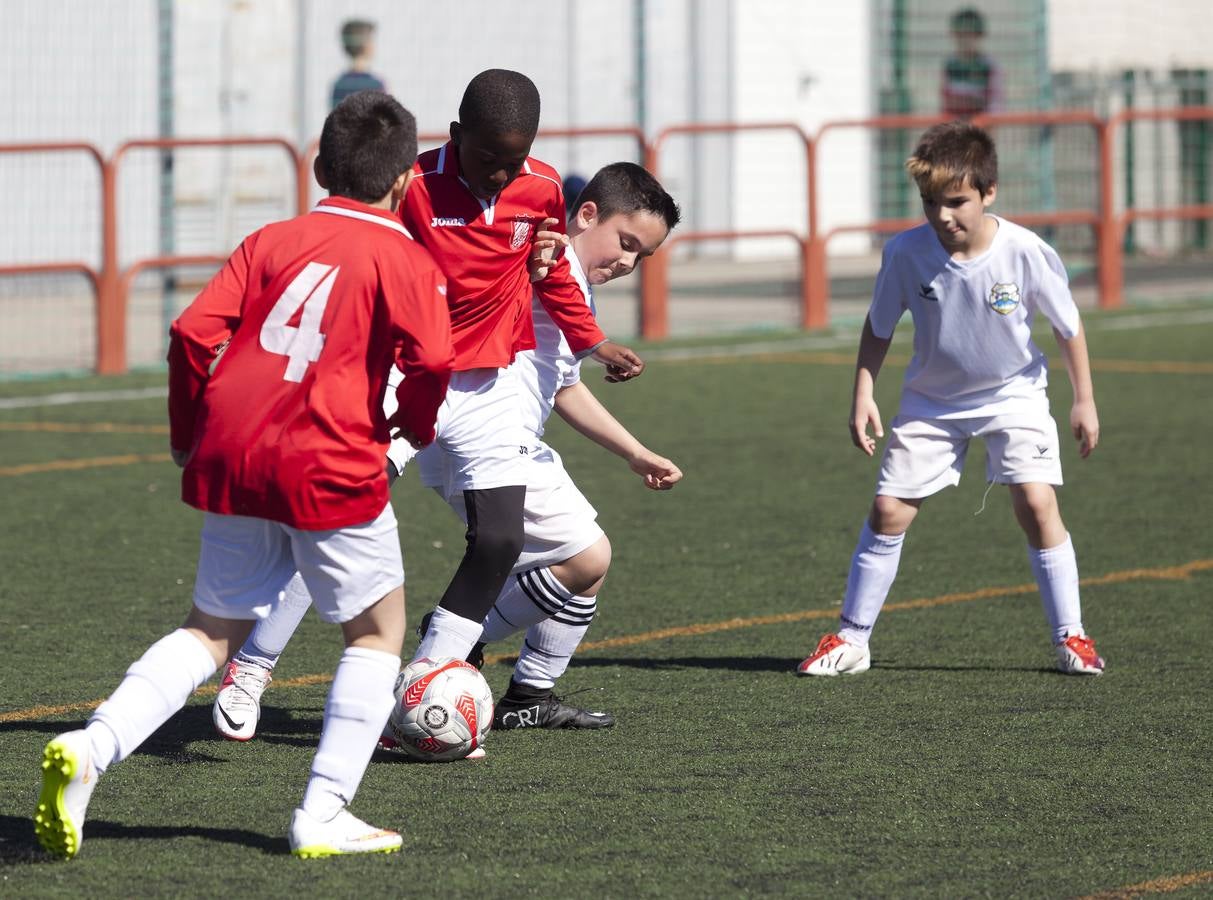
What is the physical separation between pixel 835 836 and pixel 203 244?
14.0 meters

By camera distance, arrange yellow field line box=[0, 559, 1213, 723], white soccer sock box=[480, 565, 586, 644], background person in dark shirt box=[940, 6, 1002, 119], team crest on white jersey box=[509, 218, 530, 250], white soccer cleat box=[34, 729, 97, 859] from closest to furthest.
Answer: white soccer cleat box=[34, 729, 97, 859] < team crest on white jersey box=[509, 218, 530, 250] < white soccer sock box=[480, 565, 586, 644] < yellow field line box=[0, 559, 1213, 723] < background person in dark shirt box=[940, 6, 1002, 119]

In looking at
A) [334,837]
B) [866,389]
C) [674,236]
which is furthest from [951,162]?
[674,236]

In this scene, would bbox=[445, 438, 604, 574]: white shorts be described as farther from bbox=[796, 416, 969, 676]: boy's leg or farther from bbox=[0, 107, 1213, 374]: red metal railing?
bbox=[0, 107, 1213, 374]: red metal railing

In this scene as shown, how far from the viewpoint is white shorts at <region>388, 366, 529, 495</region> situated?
5074 millimetres

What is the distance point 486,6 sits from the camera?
21.7 metres

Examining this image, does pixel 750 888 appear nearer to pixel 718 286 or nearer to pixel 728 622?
pixel 728 622

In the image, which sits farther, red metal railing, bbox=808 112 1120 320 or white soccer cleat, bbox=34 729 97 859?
red metal railing, bbox=808 112 1120 320

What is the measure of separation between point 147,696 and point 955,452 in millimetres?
2892

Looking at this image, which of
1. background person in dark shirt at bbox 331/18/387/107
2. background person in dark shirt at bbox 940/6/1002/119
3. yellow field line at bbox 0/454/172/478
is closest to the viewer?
yellow field line at bbox 0/454/172/478

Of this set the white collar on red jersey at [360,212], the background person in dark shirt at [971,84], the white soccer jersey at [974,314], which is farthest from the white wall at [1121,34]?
the white collar on red jersey at [360,212]

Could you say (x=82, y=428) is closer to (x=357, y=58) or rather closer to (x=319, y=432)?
(x=357, y=58)

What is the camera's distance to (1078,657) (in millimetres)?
6027

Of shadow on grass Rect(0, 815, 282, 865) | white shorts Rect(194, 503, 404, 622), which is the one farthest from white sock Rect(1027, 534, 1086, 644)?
shadow on grass Rect(0, 815, 282, 865)

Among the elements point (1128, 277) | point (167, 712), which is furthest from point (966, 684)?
point (1128, 277)
